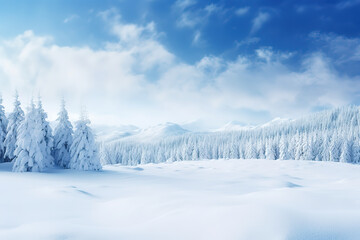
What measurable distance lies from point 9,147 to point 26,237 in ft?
94.3

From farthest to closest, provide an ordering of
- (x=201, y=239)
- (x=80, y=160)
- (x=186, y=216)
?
(x=80, y=160), (x=186, y=216), (x=201, y=239)

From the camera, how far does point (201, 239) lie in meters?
4.88

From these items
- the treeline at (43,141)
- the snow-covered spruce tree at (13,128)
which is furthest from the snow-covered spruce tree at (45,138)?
the snow-covered spruce tree at (13,128)

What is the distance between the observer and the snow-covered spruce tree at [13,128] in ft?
90.5

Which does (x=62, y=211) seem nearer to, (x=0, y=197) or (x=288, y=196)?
(x=0, y=197)

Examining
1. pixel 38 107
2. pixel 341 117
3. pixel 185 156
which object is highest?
pixel 341 117

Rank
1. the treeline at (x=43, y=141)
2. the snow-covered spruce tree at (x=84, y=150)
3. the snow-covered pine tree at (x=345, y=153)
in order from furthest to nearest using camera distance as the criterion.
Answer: the snow-covered pine tree at (x=345, y=153) → the snow-covered spruce tree at (x=84, y=150) → the treeline at (x=43, y=141)

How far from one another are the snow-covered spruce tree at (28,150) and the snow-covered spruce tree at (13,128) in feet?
14.7

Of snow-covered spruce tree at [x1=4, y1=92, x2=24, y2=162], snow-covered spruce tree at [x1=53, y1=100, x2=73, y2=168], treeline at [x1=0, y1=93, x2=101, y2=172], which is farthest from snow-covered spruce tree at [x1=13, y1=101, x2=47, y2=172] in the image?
snow-covered spruce tree at [x1=53, y1=100, x2=73, y2=168]

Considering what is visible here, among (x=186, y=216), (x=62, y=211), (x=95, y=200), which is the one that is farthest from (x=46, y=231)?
(x=95, y=200)

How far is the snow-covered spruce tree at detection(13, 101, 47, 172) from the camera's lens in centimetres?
2283

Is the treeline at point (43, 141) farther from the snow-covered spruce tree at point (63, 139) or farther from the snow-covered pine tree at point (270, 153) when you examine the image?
the snow-covered pine tree at point (270, 153)

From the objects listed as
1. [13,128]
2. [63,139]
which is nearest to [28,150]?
[63,139]

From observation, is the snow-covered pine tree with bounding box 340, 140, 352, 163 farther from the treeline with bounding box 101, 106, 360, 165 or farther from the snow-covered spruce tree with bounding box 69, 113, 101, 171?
the snow-covered spruce tree with bounding box 69, 113, 101, 171
